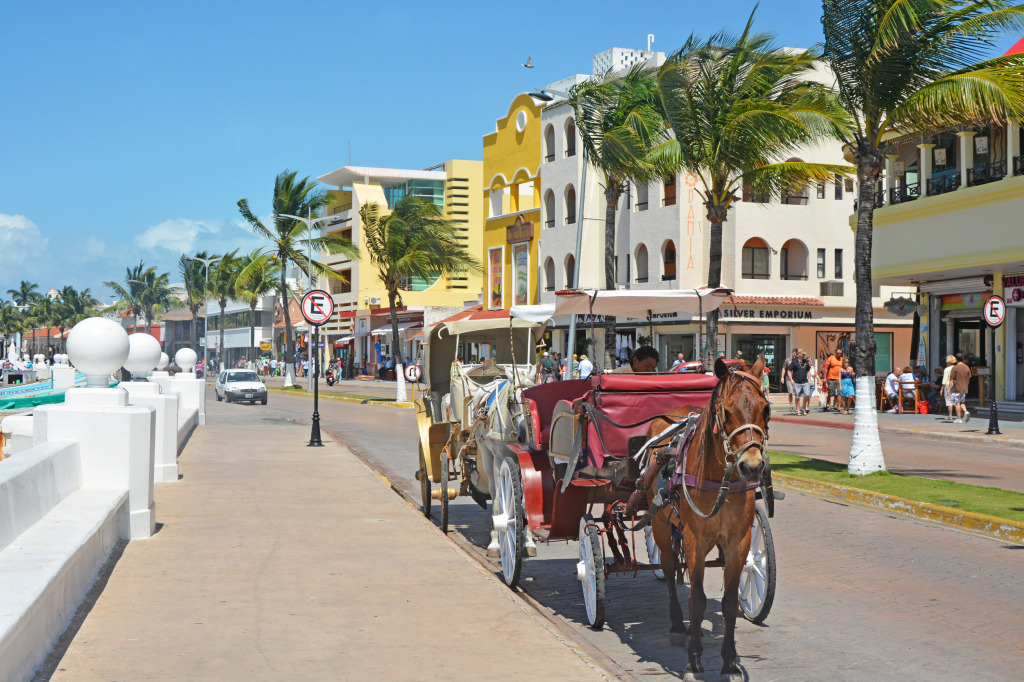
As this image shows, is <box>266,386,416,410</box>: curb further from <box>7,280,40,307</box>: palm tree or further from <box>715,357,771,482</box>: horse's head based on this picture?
<box>7,280,40,307</box>: palm tree

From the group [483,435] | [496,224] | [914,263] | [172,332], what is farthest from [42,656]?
[172,332]

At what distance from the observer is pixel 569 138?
52.2 metres

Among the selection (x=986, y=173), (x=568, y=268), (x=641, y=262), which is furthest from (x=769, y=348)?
(x=986, y=173)

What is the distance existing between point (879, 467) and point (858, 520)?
3.55 metres

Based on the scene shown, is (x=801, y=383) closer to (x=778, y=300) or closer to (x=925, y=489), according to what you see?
(x=778, y=300)

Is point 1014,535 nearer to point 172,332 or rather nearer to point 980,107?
point 980,107

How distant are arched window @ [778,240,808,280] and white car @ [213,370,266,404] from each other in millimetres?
21946

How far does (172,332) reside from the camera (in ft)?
449

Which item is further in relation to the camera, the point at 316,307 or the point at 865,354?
the point at 316,307

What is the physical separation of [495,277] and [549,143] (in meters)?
8.96

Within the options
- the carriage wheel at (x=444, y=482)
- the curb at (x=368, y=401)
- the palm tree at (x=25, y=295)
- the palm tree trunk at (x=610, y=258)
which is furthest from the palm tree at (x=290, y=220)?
the palm tree at (x=25, y=295)

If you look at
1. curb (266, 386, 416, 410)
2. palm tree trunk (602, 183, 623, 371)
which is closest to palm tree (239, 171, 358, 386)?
curb (266, 386, 416, 410)

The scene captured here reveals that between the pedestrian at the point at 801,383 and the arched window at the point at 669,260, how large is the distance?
13.2m

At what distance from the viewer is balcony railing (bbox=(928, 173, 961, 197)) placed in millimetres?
30312
